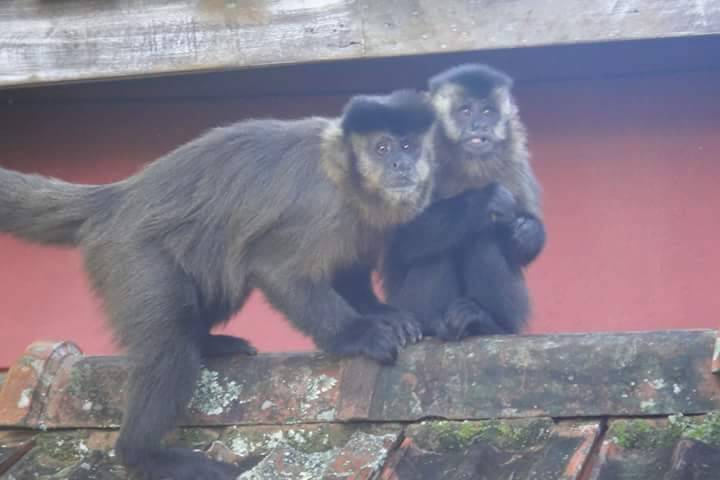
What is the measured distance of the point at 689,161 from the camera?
25.5 ft

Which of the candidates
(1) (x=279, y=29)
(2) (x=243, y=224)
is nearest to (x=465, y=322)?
(2) (x=243, y=224)

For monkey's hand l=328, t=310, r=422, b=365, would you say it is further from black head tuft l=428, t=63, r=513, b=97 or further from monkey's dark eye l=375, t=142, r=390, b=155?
black head tuft l=428, t=63, r=513, b=97

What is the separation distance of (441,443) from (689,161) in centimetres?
337

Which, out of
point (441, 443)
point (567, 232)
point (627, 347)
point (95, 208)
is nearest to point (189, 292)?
point (95, 208)

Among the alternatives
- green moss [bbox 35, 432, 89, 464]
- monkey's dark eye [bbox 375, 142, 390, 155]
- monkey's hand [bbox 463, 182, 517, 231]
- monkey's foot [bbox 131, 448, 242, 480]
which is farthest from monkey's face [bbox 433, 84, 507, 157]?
green moss [bbox 35, 432, 89, 464]

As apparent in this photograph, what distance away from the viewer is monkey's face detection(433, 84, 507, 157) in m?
6.60

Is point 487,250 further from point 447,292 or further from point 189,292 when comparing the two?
point 189,292

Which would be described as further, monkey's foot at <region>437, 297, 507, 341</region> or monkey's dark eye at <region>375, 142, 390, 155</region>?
monkey's dark eye at <region>375, 142, 390, 155</region>

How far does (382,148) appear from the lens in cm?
619

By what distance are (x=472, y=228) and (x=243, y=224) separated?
0.99 m

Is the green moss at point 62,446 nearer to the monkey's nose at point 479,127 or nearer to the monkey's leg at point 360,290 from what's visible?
the monkey's leg at point 360,290

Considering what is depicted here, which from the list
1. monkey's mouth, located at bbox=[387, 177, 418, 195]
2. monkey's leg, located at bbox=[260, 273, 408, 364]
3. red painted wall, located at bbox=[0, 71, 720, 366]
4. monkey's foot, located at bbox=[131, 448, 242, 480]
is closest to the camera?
monkey's foot, located at bbox=[131, 448, 242, 480]

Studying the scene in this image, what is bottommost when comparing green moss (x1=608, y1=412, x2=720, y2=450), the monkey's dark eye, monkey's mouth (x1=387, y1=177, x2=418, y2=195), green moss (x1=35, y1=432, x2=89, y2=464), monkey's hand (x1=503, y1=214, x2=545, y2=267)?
green moss (x1=35, y1=432, x2=89, y2=464)

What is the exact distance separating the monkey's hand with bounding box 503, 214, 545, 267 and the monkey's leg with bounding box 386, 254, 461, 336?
264mm
